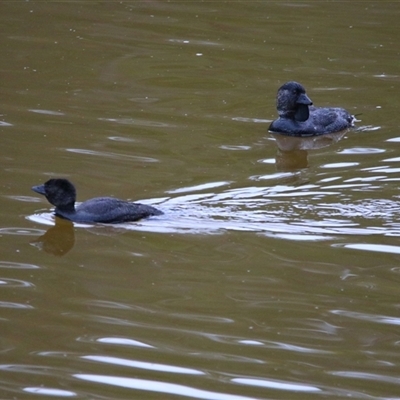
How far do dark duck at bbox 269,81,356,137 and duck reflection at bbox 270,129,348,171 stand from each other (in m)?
0.09

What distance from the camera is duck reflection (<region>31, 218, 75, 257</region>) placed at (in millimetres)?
8148

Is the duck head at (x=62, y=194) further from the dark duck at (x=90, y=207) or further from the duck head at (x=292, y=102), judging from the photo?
the duck head at (x=292, y=102)

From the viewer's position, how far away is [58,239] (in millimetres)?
8336

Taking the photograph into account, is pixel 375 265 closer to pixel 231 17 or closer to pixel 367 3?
pixel 231 17

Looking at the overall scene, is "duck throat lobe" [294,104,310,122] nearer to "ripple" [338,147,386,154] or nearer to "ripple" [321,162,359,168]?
"ripple" [338,147,386,154]

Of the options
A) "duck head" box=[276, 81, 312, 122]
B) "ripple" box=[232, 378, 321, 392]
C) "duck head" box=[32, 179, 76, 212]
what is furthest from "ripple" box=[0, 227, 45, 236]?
"duck head" box=[276, 81, 312, 122]

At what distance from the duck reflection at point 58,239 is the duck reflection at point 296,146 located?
117 inches

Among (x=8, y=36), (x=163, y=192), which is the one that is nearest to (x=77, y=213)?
(x=163, y=192)

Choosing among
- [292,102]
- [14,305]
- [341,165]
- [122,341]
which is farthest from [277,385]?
[292,102]

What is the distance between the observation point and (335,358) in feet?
20.3

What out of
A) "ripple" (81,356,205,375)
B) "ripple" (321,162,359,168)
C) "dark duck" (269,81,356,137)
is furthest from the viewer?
"dark duck" (269,81,356,137)

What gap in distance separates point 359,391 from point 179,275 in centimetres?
209

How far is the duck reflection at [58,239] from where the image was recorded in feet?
26.7

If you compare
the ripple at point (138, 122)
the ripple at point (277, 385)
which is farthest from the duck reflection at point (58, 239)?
the ripple at point (138, 122)
